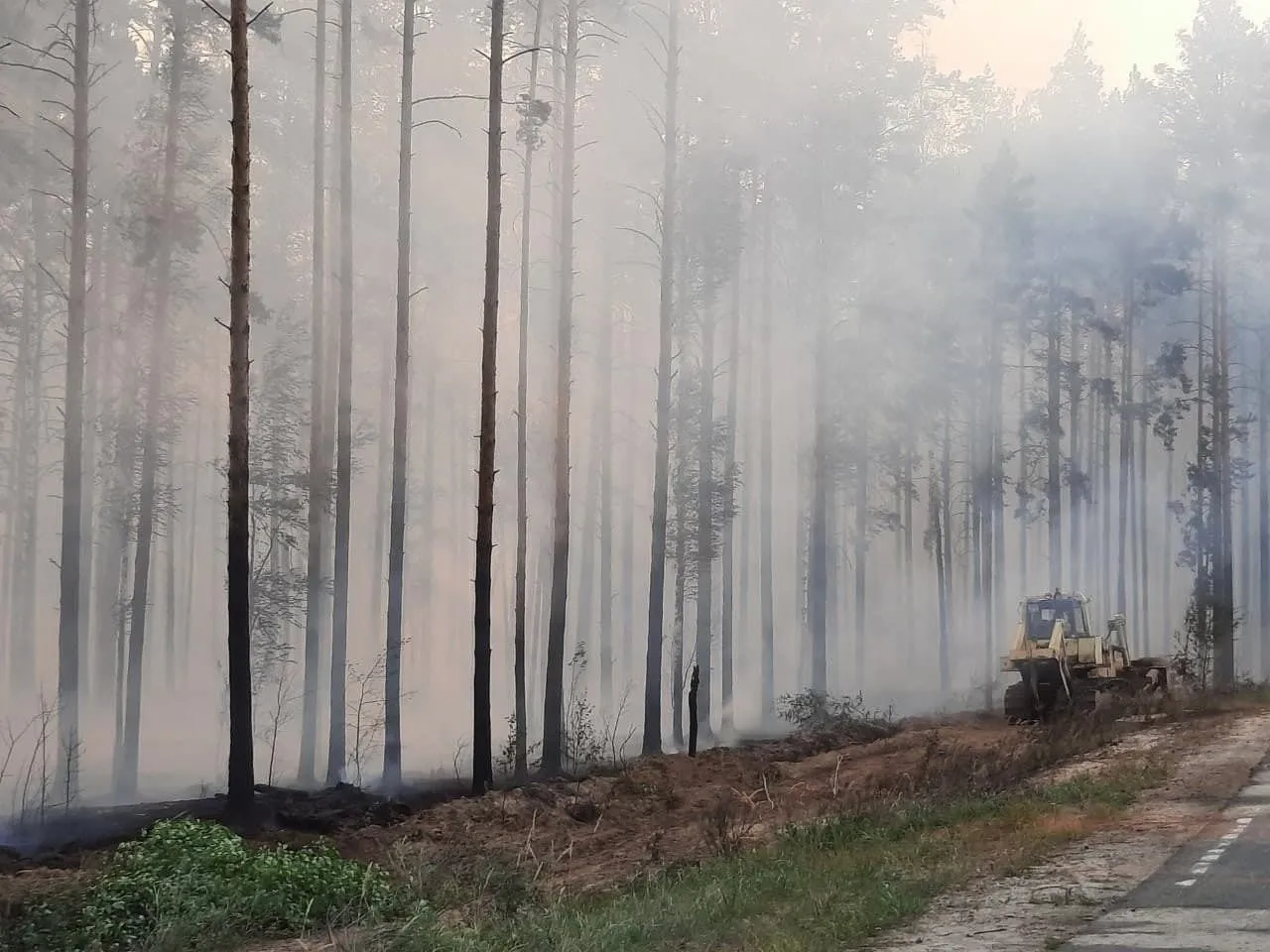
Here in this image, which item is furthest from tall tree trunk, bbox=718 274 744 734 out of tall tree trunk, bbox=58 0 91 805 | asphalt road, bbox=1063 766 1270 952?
asphalt road, bbox=1063 766 1270 952

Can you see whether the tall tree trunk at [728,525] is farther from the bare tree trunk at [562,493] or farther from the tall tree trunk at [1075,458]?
the tall tree trunk at [1075,458]

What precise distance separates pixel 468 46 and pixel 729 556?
1567 cm

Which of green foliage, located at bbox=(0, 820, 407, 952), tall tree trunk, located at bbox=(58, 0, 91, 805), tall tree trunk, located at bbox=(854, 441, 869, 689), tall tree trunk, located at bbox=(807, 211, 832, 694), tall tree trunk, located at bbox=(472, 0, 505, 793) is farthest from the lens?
tall tree trunk, located at bbox=(854, 441, 869, 689)

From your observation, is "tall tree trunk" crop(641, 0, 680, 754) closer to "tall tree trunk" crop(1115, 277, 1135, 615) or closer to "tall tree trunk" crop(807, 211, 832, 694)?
"tall tree trunk" crop(807, 211, 832, 694)

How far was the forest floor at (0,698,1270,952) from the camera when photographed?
430 inches

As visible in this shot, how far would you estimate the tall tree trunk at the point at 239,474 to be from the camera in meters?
17.9

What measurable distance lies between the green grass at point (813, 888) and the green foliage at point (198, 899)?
187 centimetres

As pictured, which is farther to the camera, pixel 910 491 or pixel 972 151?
pixel 972 151

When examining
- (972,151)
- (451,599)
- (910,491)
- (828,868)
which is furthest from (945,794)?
(451,599)

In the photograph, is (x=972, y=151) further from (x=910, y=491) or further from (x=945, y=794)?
(x=945, y=794)

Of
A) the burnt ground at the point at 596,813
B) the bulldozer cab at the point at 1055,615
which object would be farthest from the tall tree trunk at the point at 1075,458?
the burnt ground at the point at 596,813

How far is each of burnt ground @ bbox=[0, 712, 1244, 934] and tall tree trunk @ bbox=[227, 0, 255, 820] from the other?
0.89 metres

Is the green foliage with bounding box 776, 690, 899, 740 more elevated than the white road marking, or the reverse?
the white road marking

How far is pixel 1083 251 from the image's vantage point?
4653 centimetres
